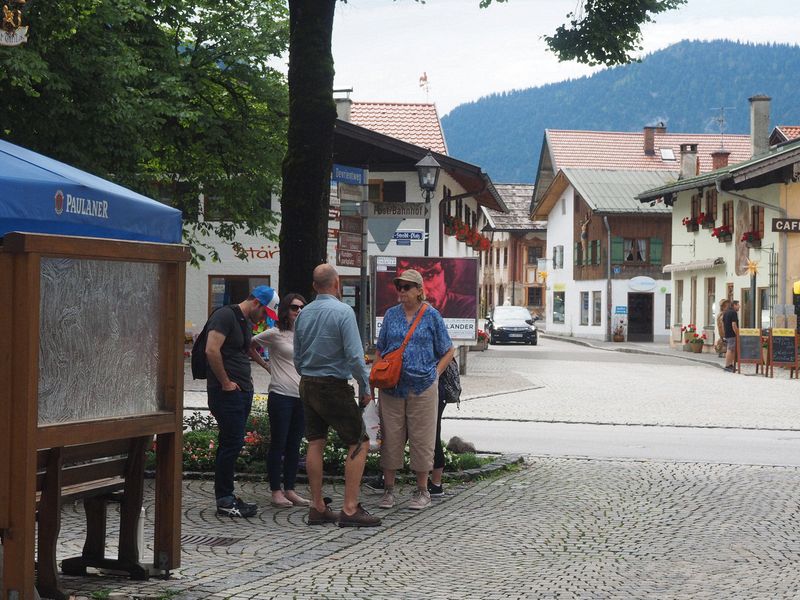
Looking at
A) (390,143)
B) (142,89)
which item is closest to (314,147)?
(142,89)

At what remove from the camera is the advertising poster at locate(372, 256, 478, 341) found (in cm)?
2327

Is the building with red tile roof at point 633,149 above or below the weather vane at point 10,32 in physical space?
above

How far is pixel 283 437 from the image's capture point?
10016 millimetres

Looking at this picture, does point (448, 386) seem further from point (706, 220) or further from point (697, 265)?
point (697, 265)

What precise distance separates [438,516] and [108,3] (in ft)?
55.3

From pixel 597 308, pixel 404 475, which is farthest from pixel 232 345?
pixel 597 308

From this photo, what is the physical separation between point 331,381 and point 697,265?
4227 centimetres

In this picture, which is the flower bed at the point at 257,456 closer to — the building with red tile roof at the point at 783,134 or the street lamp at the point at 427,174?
the street lamp at the point at 427,174

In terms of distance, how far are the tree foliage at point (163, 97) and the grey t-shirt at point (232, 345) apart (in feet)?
32.9

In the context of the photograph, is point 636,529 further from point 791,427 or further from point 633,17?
point 791,427

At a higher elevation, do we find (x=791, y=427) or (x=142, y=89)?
(x=142, y=89)

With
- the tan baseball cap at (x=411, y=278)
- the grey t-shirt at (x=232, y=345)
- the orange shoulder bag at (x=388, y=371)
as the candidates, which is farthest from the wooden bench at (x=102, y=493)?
the tan baseball cap at (x=411, y=278)

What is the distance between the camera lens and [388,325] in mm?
10094

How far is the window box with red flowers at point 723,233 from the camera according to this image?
150 feet
